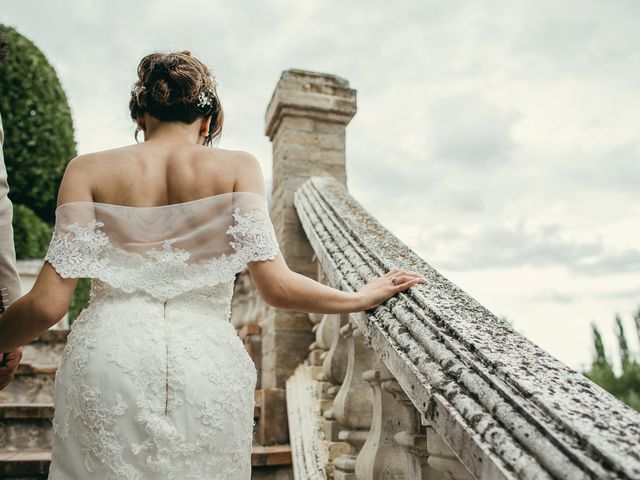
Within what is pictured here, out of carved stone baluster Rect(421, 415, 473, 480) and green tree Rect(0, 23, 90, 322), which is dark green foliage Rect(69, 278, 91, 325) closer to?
green tree Rect(0, 23, 90, 322)

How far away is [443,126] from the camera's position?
9648 mm

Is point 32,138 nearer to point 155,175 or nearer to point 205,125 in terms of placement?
point 205,125

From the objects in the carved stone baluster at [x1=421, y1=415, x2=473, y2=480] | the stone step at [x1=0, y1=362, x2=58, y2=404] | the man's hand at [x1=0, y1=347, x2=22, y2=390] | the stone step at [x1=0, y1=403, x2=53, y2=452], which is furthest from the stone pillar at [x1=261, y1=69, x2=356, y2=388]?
→ the carved stone baluster at [x1=421, y1=415, x2=473, y2=480]

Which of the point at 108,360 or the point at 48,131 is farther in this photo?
the point at 48,131

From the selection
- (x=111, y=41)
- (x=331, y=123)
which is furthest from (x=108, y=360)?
(x=111, y=41)

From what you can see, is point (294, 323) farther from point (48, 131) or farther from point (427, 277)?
point (48, 131)

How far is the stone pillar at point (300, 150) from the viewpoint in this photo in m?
3.82

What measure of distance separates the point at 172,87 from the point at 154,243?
1.81 ft

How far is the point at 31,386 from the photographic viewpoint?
155 inches

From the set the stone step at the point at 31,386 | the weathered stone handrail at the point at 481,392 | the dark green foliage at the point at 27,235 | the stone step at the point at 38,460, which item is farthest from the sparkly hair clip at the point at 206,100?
the dark green foliage at the point at 27,235

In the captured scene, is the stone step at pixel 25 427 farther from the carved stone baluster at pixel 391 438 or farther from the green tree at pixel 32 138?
the green tree at pixel 32 138

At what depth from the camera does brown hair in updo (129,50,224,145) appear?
1.89 m

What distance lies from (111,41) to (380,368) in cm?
425

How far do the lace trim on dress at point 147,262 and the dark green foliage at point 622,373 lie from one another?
24936mm
